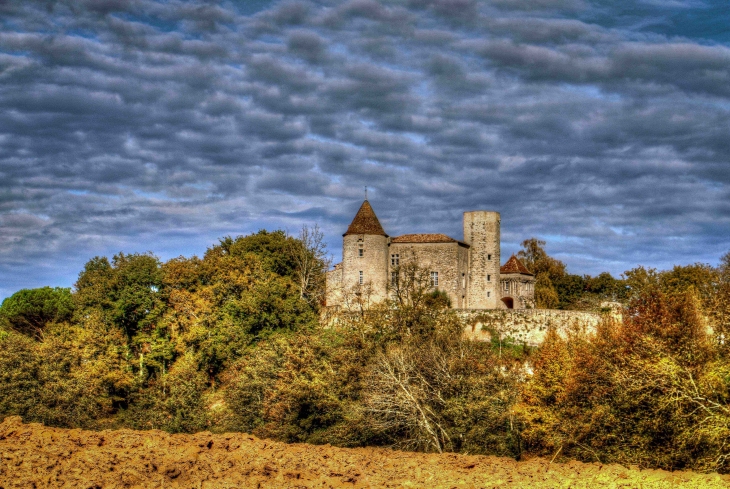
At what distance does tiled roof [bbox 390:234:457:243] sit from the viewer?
60.7 metres

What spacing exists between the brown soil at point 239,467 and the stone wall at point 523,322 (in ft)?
90.2

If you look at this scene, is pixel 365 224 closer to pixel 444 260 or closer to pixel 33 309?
pixel 444 260

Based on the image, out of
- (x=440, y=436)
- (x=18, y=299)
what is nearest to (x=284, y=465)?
(x=440, y=436)

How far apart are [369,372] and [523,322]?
21.2m

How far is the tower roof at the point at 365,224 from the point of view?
60.5 m

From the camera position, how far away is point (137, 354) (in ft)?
165

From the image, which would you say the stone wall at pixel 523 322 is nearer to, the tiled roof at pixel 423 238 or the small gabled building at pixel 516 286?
the tiled roof at pixel 423 238

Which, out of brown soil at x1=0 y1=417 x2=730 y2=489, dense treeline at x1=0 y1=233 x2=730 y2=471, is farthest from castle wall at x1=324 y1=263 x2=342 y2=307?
brown soil at x1=0 y1=417 x2=730 y2=489

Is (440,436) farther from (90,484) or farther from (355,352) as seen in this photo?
(90,484)

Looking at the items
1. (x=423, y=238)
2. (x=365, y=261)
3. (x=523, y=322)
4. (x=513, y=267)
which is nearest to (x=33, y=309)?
(x=365, y=261)

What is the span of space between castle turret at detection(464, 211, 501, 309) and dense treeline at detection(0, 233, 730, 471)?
524 centimetres

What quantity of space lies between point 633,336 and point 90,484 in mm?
22072

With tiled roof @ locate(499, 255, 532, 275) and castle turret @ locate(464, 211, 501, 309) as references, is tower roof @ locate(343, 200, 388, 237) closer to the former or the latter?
castle turret @ locate(464, 211, 501, 309)

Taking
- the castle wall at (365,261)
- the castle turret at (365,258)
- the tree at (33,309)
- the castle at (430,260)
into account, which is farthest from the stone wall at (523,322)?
the tree at (33,309)
